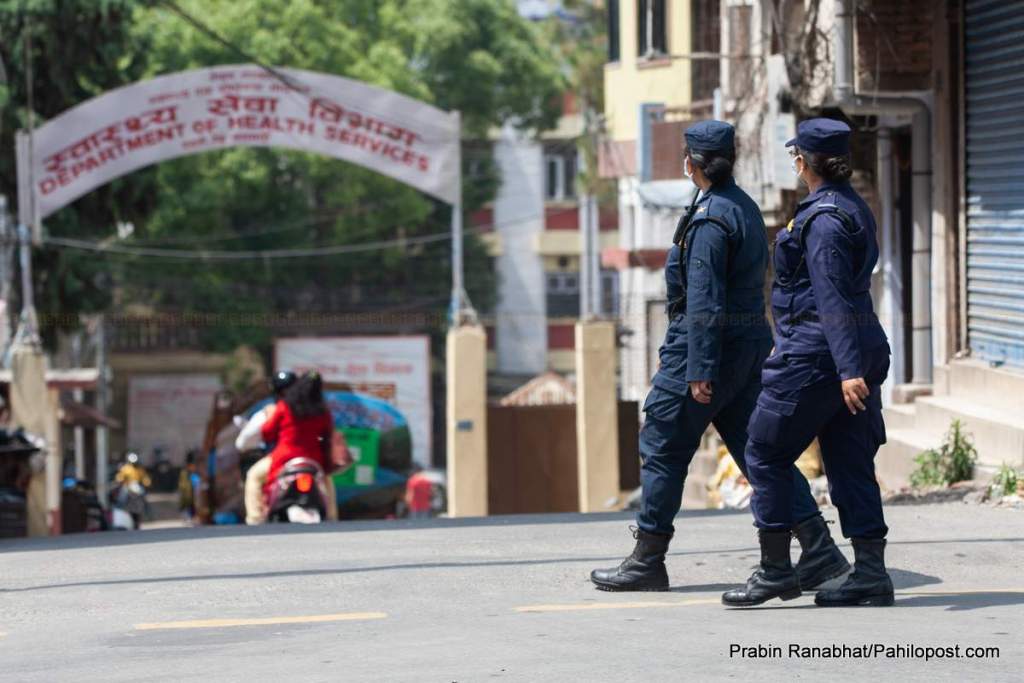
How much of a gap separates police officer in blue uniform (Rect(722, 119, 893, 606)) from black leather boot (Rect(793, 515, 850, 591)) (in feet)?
0.80

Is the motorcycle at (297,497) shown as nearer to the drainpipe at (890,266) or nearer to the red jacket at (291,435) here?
the red jacket at (291,435)

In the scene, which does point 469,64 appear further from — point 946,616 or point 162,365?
point 946,616

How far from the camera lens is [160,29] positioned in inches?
1533

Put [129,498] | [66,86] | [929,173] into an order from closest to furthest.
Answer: [929,173]
[66,86]
[129,498]

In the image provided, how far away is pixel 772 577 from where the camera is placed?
22.0 ft

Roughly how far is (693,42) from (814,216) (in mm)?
23417

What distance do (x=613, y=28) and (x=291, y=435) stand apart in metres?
22.3

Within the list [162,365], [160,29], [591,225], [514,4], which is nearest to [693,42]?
[591,225]

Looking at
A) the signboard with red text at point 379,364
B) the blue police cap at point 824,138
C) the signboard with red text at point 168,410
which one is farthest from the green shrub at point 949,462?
the signboard with red text at point 168,410

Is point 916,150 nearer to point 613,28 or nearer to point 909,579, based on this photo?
point 909,579

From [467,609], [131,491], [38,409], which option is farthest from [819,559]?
[131,491]

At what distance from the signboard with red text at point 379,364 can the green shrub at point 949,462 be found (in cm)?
3119

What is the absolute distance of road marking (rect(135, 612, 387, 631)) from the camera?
6762 millimetres

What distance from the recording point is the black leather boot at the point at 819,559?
7039mm
